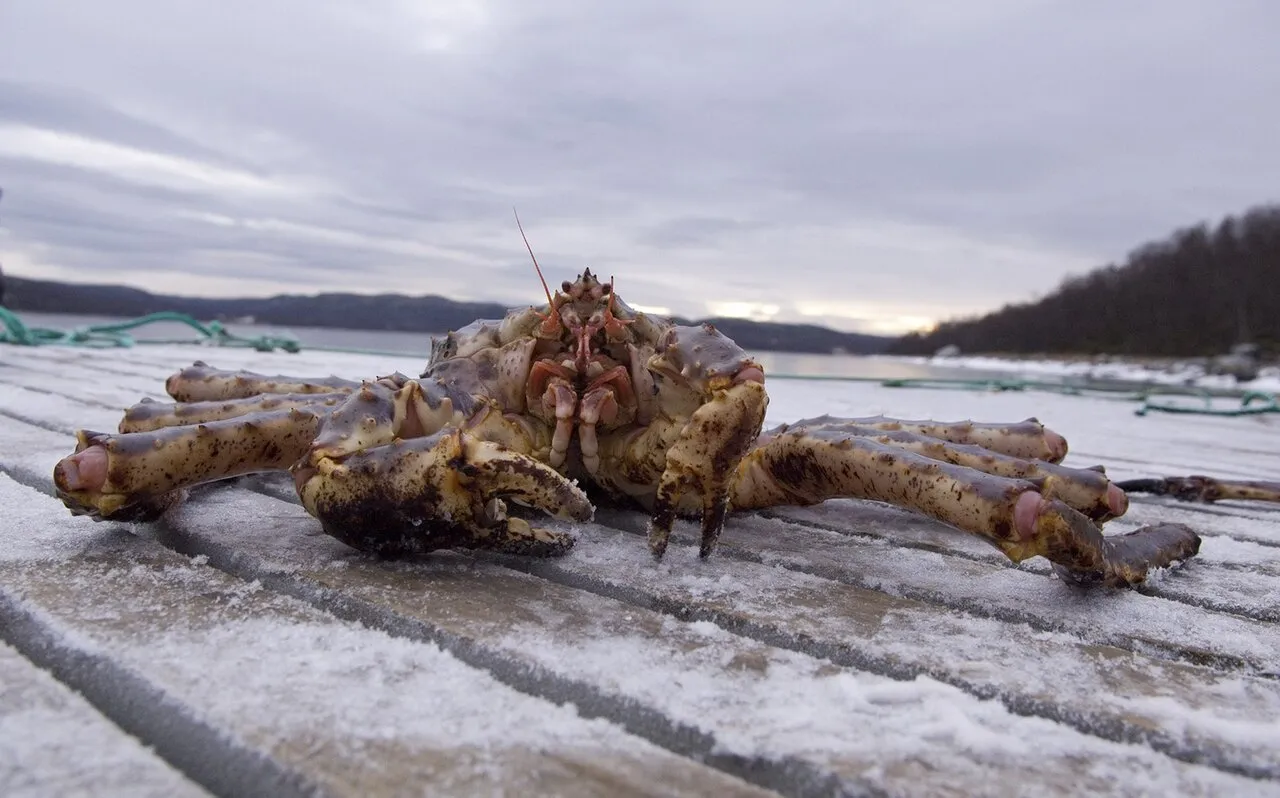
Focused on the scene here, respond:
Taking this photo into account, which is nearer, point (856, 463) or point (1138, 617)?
point (1138, 617)

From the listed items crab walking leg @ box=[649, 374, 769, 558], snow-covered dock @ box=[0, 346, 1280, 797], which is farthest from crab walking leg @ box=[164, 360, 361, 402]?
crab walking leg @ box=[649, 374, 769, 558]

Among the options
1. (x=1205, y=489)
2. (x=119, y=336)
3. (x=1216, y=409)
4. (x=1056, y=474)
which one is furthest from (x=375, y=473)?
(x=119, y=336)

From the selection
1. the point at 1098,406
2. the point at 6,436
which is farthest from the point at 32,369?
the point at 1098,406

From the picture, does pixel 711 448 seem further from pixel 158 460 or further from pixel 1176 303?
pixel 1176 303

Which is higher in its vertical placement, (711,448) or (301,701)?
(711,448)

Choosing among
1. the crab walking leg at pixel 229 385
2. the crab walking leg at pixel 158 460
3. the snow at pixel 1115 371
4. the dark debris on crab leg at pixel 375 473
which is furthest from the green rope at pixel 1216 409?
the snow at pixel 1115 371

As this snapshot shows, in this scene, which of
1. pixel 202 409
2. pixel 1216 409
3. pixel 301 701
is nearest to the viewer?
pixel 301 701

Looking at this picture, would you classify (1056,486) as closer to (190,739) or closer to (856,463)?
(856,463)
